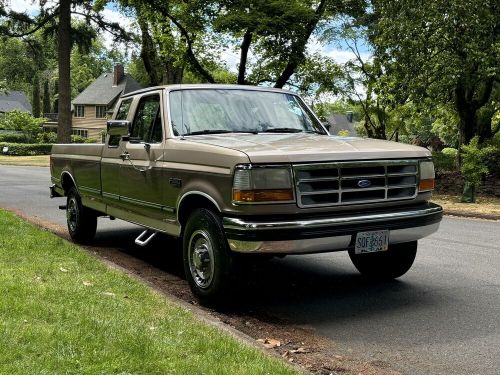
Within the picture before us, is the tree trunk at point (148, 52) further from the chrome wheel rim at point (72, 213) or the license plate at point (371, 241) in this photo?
the license plate at point (371, 241)

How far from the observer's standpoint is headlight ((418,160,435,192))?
5641 millimetres

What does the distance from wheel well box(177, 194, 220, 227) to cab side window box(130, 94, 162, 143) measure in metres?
0.94

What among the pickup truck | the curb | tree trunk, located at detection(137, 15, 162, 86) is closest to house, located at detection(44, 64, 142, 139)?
tree trunk, located at detection(137, 15, 162, 86)

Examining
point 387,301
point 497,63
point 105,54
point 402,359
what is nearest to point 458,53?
point 497,63

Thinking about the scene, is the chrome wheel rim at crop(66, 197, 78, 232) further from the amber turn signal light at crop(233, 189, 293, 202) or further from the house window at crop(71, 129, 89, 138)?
the house window at crop(71, 129, 89, 138)

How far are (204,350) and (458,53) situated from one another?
1684 cm

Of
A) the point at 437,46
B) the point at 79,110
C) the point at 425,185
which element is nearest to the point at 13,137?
the point at 79,110

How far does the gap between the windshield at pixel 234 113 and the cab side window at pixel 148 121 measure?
0.26 metres

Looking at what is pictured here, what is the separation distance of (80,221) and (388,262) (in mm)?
4491

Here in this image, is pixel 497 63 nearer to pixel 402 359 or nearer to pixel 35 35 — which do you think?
pixel 402 359

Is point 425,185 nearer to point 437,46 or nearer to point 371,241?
point 371,241

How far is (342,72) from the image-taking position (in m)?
27.1

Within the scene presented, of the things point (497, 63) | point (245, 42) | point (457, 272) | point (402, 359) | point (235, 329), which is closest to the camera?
point (402, 359)

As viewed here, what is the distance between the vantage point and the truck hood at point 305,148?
192 inches
